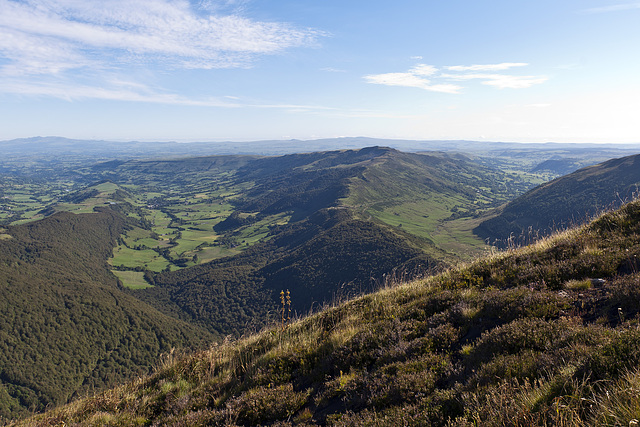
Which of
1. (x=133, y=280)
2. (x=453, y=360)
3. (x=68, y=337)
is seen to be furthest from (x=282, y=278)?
(x=453, y=360)

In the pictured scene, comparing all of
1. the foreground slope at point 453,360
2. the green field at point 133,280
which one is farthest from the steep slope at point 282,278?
the foreground slope at point 453,360

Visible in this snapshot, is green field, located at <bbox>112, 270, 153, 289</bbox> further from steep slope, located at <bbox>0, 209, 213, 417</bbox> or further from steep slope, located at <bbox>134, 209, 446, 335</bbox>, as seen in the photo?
steep slope, located at <bbox>0, 209, 213, 417</bbox>

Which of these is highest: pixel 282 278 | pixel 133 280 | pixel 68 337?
pixel 282 278

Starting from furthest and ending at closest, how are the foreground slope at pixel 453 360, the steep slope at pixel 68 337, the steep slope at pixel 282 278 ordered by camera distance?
the steep slope at pixel 282 278, the steep slope at pixel 68 337, the foreground slope at pixel 453 360

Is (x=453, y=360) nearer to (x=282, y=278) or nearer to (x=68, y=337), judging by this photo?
(x=68, y=337)

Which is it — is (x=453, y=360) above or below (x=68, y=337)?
above

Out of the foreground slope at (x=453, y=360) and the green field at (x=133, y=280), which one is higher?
the foreground slope at (x=453, y=360)

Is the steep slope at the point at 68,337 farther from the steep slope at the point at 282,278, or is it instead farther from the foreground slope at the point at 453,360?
the foreground slope at the point at 453,360

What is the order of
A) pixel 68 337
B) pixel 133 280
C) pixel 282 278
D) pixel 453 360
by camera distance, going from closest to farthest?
pixel 453 360 → pixel 68 337 → pixel 282 278 → pixel 133 280
